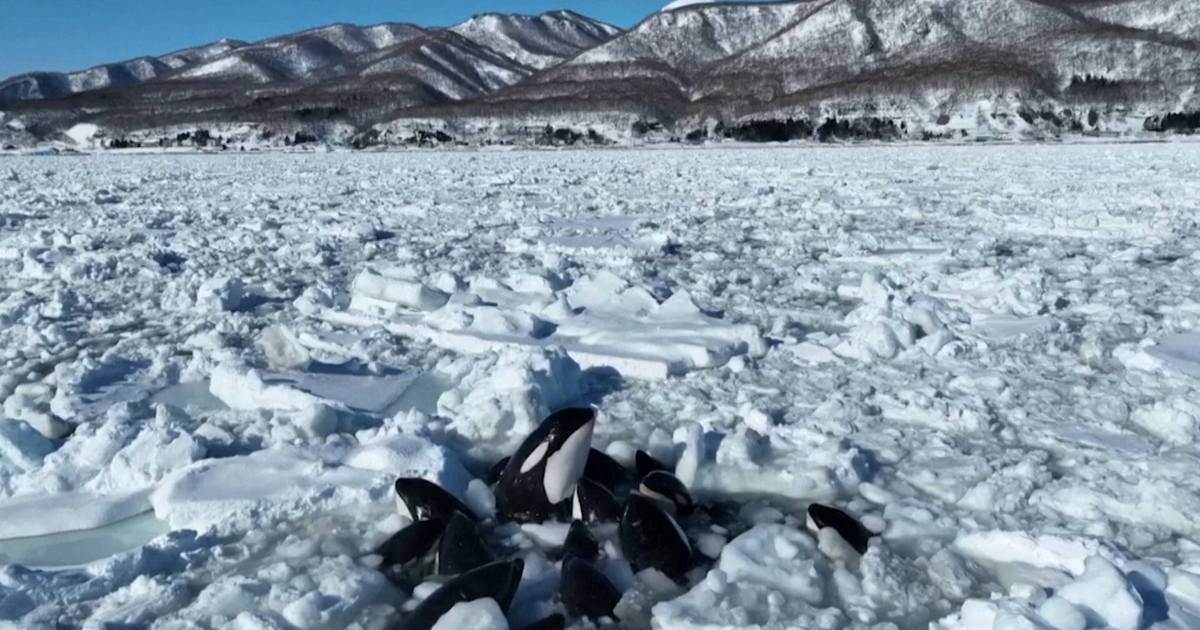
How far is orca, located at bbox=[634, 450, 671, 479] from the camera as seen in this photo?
2.57 meters

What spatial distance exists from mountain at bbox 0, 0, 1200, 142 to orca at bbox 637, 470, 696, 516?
49171 mm

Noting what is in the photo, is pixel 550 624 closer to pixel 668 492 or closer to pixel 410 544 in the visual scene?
pixel 410 544

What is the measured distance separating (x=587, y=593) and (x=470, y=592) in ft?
0.81

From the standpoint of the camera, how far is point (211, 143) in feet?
210

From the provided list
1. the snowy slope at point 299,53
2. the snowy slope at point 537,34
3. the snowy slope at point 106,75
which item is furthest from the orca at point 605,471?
the snowy slope at point 106,75

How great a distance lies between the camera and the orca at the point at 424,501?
226cm

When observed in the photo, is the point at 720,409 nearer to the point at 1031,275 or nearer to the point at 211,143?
the point at 1031,275

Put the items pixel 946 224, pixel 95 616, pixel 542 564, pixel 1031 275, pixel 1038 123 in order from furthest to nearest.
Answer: pixel 1038 123, pixel 946 224, pixel 1031 275, pixel 542 564, pixel 95 616

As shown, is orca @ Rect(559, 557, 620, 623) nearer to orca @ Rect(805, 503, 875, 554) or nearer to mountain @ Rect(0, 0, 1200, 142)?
orca @ Rect(805, 503, 875, 554)

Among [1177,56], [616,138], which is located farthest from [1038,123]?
[616,138]

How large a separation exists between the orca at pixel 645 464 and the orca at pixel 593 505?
0.84 ft

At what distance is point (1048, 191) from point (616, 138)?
2040 inches

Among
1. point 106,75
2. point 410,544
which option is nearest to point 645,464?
point 410,544

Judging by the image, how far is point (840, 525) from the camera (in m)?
2.18
